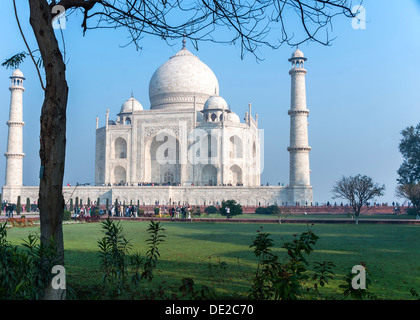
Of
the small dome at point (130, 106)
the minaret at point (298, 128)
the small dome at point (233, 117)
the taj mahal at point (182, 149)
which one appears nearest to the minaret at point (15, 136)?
the taj mahal at point (182, 149)

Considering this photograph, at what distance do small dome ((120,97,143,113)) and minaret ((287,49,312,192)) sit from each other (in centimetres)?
1329

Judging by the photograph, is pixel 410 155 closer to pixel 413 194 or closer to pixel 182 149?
pixel 413 194

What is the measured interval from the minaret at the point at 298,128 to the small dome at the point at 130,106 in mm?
13292

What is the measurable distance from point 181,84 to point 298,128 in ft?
36.6

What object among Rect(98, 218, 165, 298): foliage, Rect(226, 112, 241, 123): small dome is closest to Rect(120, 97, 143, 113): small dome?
Rect(226, 112, 241, 123): small dome

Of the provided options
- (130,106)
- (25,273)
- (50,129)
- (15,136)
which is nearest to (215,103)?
(130,106)

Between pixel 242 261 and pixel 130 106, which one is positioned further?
pixel 130 106

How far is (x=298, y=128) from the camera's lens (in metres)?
28.0

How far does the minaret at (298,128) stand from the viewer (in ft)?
91.0

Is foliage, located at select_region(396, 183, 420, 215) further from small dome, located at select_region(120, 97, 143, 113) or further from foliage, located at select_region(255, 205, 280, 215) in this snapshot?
small dome, located at select_region(120, 97, 143, 113)

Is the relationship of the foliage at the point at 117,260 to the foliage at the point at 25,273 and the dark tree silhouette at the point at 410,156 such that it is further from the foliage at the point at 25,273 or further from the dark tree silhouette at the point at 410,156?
the dark tree silhouette at the point at 410,156
